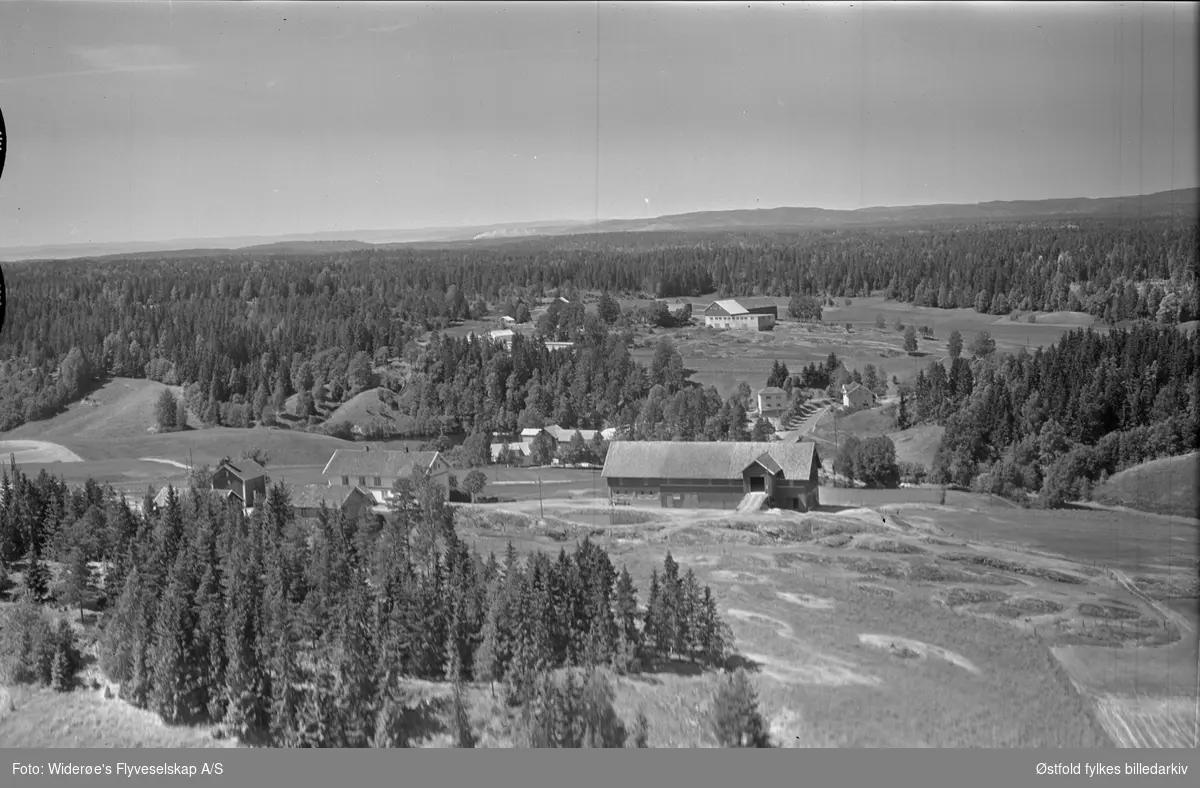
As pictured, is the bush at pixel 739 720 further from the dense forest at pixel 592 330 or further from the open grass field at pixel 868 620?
the dense forest at pixel 592 330

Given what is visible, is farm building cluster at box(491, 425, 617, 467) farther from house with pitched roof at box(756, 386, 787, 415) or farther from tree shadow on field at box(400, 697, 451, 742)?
tree shadow on field at box(400, 697, 451, 742)

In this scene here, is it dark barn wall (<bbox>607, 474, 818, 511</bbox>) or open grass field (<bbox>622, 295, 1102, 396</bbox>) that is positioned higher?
open grass field (<bbox>622, 295, 1102, 396</bbox>)

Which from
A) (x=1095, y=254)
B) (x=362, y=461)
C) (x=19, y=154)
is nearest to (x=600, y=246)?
(x=362, y=461)

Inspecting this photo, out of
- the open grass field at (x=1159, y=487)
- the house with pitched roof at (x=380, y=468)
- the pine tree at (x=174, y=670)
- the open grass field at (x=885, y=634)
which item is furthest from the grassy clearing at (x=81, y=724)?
the open grass field at (x=1159, y=487)

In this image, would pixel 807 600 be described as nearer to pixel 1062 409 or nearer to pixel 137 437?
pixel 1062 409

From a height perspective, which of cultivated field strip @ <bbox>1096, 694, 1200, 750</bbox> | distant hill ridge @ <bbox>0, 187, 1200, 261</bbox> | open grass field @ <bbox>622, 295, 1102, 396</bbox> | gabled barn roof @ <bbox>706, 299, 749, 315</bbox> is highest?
distant hill ridge @ <bbox>0, 187, 1200, 261</bbox>

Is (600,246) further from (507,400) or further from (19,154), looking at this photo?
(19,154)

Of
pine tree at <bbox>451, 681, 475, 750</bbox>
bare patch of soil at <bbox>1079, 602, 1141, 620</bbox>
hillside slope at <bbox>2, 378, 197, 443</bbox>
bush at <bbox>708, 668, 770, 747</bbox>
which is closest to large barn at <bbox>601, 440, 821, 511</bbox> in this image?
bush at <bbox>708, 668, 770, 747</bbox>
